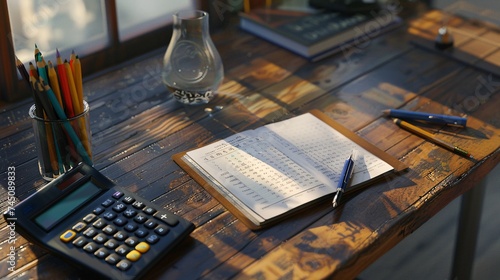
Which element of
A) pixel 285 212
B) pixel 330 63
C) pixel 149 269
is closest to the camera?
pixel 149 269

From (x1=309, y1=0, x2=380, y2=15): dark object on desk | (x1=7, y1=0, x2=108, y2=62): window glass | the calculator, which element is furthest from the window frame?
the calculator

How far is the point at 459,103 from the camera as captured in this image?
1452 millimetres

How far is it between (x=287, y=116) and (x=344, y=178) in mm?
264

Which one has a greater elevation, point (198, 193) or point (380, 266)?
point (198, 193)

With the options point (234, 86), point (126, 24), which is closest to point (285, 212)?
point (234, 86)

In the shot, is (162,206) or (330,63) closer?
(162,206)

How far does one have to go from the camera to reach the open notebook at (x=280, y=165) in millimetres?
1116

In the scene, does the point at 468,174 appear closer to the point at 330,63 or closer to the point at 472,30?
the point at 330,63

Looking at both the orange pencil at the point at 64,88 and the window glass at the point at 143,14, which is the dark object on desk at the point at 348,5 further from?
the orange pencil at the point at 64,88

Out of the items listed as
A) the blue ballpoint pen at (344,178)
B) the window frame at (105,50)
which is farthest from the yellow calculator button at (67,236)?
the window frame at (105,50)

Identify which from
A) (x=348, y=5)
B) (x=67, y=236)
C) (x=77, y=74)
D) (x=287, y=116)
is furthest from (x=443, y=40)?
(x=67, y=236)

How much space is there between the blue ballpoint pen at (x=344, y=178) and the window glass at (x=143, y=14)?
2.17 ft

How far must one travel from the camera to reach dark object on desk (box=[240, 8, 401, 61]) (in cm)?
163

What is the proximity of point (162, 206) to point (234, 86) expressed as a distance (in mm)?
448
